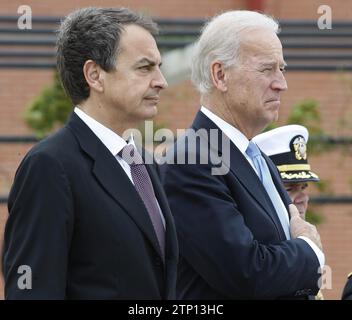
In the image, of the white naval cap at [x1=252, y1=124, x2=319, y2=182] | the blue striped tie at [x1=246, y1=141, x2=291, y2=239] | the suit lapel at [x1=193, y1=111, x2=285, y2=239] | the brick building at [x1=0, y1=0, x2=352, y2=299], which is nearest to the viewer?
the suit lapel at [x1=193, y1=111, x2=285, y2=239]

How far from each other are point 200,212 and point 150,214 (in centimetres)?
29

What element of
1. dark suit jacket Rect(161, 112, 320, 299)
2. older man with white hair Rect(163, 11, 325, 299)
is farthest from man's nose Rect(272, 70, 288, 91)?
dark suit jacket Rect(161, 112, 320, 299)

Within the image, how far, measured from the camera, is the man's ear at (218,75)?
12.5ft

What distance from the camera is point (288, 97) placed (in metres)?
9.37

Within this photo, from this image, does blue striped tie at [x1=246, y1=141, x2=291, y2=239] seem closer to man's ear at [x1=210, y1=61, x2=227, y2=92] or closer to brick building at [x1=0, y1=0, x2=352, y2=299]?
man's ear at [x1=210, y1=61, x2=227, y2=92]

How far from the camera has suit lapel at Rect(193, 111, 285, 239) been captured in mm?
3686

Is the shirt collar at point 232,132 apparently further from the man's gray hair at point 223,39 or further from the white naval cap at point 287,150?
the white naval cap at point 287,150

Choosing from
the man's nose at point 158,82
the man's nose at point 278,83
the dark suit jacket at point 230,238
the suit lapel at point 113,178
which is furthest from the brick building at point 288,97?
the suit lapel at point 113,178

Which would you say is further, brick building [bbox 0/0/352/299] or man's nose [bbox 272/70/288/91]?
brick building [bbox 0/0/352/299]

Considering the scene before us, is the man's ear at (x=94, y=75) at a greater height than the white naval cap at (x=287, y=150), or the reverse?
the man's ear at (x=94, y=75)

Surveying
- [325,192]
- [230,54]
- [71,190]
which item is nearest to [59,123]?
[325,192]

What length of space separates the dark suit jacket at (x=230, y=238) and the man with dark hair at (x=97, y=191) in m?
0.17

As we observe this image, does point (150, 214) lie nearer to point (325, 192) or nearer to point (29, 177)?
point (29, 177)

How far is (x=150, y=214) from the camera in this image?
3338 millimetres
